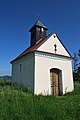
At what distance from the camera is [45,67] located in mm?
13977

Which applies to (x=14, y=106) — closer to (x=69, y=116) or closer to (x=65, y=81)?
(x=69, y=116)

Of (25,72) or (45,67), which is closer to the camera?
(45,67)

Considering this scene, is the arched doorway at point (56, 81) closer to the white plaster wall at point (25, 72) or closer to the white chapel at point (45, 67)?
the white chapel at point (45, 67)

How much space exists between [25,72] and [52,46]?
3548 mm

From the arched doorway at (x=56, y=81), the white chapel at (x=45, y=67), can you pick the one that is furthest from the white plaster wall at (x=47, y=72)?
the arched doorway at (x=56, y=81)

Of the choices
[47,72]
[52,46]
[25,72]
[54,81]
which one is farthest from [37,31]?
[54,81]

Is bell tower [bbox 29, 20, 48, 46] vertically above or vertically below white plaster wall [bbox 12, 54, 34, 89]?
above

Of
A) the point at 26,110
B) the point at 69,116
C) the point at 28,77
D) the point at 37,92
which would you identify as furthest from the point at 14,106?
the point at 28,77

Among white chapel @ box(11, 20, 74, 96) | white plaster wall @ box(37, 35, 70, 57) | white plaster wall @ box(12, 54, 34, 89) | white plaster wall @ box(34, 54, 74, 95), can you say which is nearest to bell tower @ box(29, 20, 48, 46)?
white chapel @ box(11, 20, 74, 96)

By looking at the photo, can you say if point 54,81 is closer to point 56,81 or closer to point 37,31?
point 56,81

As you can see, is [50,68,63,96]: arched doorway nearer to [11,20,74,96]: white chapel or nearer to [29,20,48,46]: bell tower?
[11,20,74,96]: white chapel

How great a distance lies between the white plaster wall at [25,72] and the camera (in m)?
13.8

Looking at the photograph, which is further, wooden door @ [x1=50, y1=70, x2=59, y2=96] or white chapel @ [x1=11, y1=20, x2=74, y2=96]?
wooden door @ [x1=50, y1=70, x2=59, y2=96]

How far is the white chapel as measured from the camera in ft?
44.2
